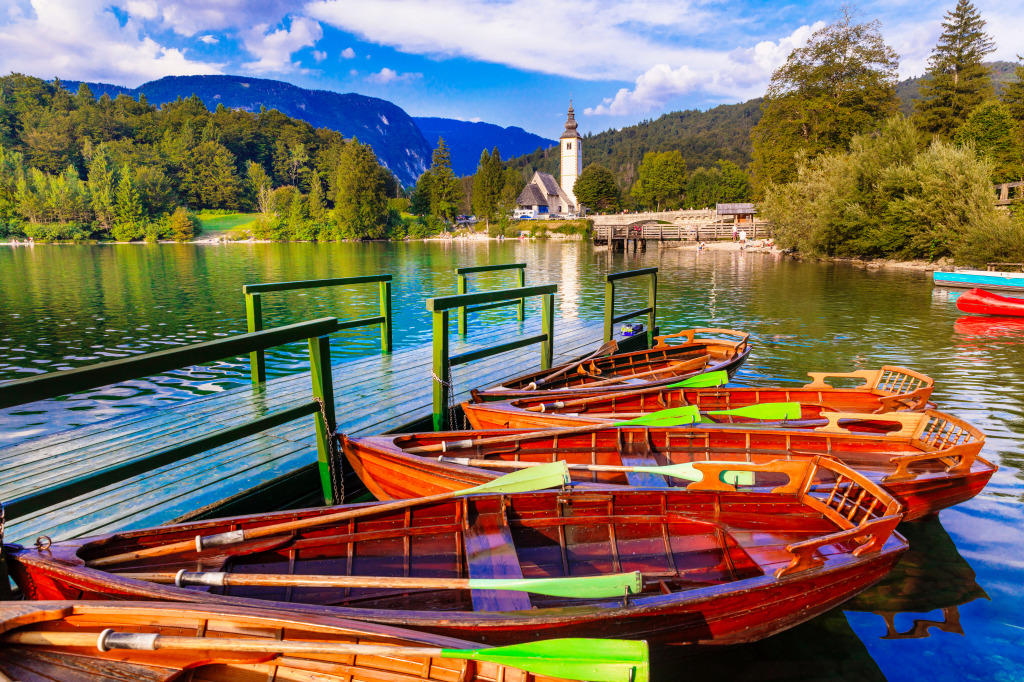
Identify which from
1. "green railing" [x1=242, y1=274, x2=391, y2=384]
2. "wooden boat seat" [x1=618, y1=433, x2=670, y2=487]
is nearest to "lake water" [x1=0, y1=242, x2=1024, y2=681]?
"wooden boat seat" [x1=618, y1=433, x2=670, y2=487]

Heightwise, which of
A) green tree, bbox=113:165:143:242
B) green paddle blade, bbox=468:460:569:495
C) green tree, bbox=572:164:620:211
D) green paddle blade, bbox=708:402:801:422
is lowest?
green paddle blade, bbox=708:402:801:422

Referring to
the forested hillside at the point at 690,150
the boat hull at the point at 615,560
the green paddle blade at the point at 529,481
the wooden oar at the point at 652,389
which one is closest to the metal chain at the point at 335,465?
the boat hull at the point at 615,560

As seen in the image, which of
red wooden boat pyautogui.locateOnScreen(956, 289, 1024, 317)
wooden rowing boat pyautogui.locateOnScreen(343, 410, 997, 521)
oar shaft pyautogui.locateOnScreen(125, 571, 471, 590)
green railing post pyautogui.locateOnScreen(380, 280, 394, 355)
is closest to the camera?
oar shaft pyautogui.locateOnScreen(125, 571, 471, 590)

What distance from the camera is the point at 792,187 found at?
4550 centimetres

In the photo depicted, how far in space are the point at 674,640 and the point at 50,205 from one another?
110 m

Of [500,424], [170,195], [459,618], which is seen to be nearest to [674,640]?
[459,618]

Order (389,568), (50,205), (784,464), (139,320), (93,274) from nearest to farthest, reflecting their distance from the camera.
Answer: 1. (389,568)
2. (784,464)
3. (139,320)
4. (93,274)
5. (50,205)

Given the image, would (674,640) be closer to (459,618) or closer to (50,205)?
(459,618)

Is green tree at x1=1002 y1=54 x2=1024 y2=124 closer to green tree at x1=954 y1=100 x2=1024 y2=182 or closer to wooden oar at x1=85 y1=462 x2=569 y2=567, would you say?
green tree at x1=954 y1=100 x2=1024 y2=182

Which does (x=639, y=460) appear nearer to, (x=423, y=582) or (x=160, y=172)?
(x=423, y=582)

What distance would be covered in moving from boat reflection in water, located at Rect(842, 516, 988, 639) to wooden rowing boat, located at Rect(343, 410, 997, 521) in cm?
66

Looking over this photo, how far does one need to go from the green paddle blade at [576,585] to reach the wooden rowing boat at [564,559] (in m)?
0.07

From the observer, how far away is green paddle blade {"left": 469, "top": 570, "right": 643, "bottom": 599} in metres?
3.03

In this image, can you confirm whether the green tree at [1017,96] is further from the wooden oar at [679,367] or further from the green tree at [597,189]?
the green tree at [597,189]
